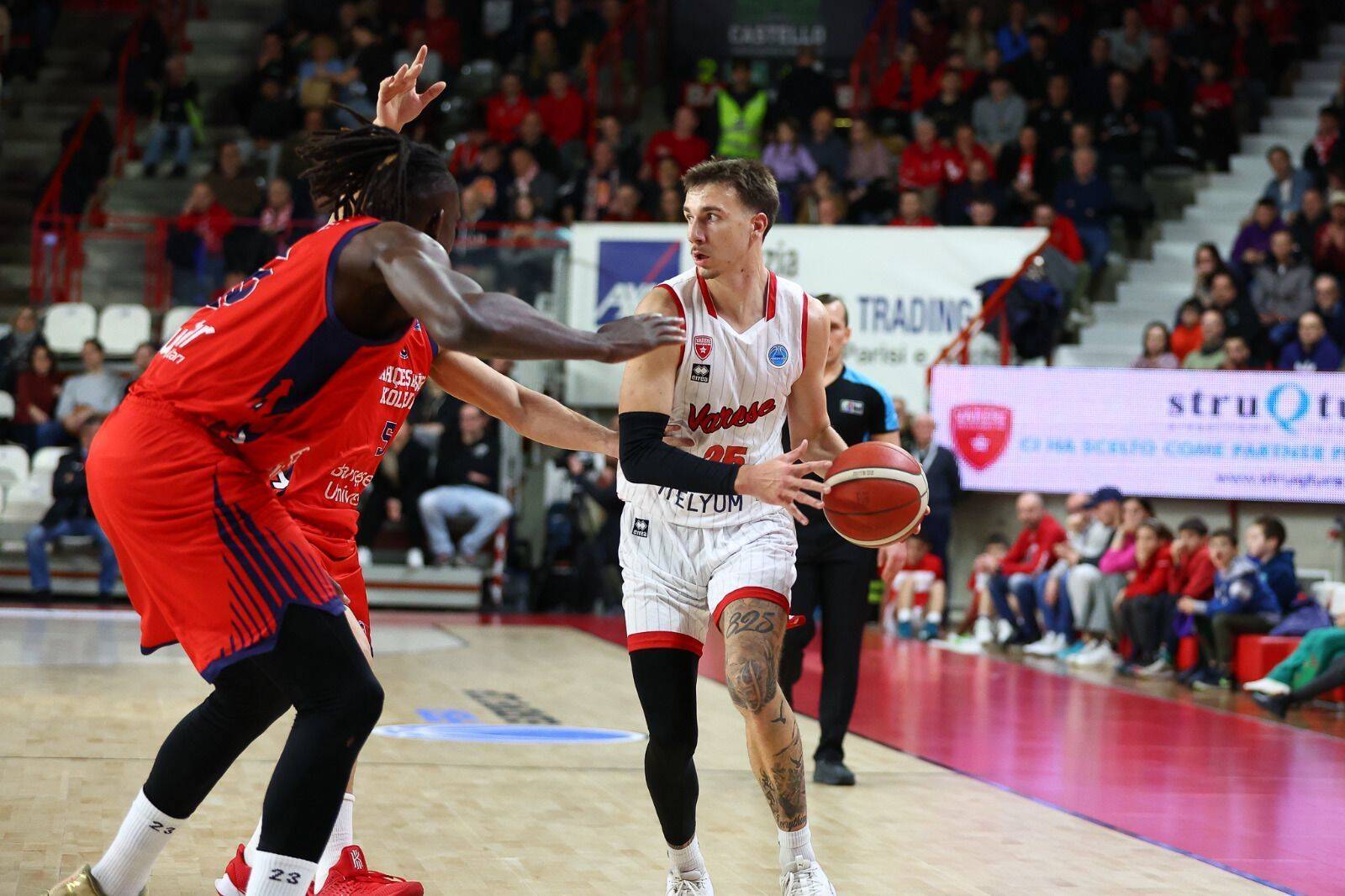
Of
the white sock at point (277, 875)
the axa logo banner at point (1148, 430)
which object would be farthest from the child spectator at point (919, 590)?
the white sock at point (277, 875)

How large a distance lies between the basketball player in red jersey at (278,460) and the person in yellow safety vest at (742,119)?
15223mm

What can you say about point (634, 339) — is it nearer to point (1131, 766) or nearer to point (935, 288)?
point (1131, 766)

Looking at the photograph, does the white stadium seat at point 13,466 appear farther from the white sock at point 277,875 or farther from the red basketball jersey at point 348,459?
the white sock at point 277,875

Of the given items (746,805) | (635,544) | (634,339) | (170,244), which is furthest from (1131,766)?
(170,244)

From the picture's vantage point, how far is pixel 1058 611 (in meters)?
13.2

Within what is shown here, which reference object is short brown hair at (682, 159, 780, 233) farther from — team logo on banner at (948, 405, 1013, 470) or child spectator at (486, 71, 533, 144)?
child spectator at (486, 71, 533, 144)

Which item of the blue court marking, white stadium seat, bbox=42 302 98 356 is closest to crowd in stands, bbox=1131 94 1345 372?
the blue court marking

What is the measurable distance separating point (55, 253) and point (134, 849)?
15.6m

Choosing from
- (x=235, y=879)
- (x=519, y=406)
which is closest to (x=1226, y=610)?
(x=519, y=406)

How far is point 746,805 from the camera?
21.1 feet

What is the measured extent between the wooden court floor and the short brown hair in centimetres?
205

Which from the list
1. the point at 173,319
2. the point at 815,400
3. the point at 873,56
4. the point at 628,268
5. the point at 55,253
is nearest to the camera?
the point at 815,400

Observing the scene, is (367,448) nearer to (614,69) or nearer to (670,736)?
(670,736)

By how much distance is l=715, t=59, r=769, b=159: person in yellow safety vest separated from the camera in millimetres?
18719
